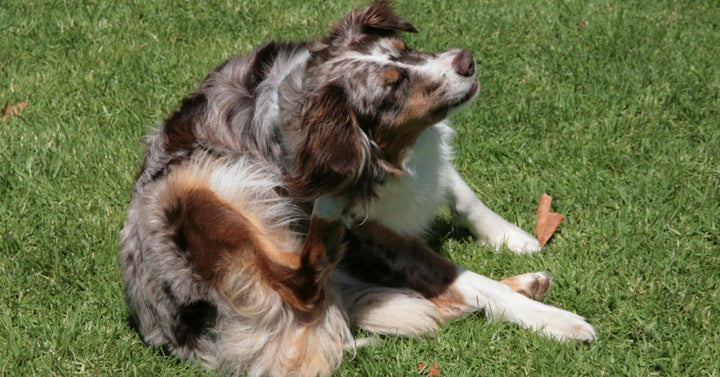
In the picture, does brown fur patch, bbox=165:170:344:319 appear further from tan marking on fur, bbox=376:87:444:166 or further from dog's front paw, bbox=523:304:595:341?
dog's front paw, bbox=523:304:595:341

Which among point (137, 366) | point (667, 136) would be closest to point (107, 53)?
point (137, 366)

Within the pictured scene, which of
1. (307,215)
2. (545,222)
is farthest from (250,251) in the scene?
(545,222)

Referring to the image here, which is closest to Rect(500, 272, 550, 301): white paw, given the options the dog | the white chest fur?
the dog

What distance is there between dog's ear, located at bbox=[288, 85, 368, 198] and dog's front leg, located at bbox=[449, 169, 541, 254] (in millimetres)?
1043

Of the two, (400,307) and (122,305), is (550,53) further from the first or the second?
(122,305)

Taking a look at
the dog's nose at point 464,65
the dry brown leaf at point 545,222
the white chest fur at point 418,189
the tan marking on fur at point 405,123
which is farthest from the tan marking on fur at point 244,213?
the dry brown leaf at point 545,222

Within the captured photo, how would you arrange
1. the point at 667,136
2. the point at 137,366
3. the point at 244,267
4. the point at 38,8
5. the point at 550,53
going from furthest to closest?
the point at 38,8
the point at 550,53
the point at 667,136
the point at 137,366
the point at 244,267

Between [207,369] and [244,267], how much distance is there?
1.84ft

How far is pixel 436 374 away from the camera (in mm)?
3676

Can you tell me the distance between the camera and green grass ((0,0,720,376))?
382cm

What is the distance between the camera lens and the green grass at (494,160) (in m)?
3.82

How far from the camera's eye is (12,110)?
18.8ft

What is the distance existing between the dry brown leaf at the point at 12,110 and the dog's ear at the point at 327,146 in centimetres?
301

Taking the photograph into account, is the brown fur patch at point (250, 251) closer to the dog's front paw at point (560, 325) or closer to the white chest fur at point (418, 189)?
the white chest fur at point (418, 189)
